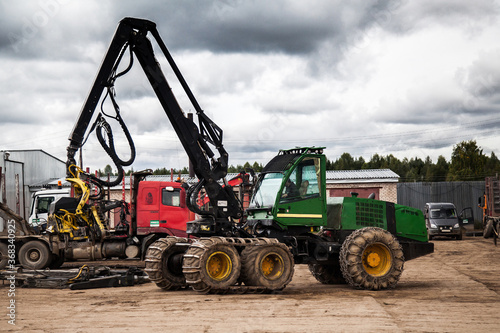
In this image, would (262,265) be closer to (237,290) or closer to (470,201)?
(237,290)

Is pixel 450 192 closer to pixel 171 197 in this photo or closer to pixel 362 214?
pixel 171 197

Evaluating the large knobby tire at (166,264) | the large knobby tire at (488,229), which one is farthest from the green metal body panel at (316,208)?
the large knobby tire at (488,229)

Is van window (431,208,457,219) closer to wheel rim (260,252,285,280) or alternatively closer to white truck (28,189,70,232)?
white truck (28,189,70,232)

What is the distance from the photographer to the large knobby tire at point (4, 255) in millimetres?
17875

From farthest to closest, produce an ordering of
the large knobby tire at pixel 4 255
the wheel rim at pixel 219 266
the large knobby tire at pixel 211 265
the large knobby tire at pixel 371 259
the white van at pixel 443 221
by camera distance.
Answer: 1. the white van at pixel 443 221
2. the large knobby tire at pixel 4 255
3. the large knobby tire at pixel 371 259
4. the wheel rim at pixel 219 266
5. the large knobby tire at pixel 211 265

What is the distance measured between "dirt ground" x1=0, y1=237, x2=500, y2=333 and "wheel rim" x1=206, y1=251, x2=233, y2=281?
0.44m

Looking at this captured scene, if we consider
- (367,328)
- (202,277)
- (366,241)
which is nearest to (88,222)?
(202,277)

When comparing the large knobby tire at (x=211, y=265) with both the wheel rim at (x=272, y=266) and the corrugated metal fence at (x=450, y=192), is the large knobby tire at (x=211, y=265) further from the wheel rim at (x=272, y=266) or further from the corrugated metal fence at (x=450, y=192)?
the corrugated metal fence at (x=450, y=192)

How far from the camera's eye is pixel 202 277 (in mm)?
11078

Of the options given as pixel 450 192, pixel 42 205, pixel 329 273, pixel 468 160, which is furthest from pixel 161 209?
pixel 468 160

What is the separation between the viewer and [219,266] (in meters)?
11.5

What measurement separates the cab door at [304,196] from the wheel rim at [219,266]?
1.47m

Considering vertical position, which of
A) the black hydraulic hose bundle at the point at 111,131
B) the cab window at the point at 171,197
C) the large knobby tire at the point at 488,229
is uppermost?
the black hydraulic hose bundle at the point at 111,131

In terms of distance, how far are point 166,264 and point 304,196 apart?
3.36 m
